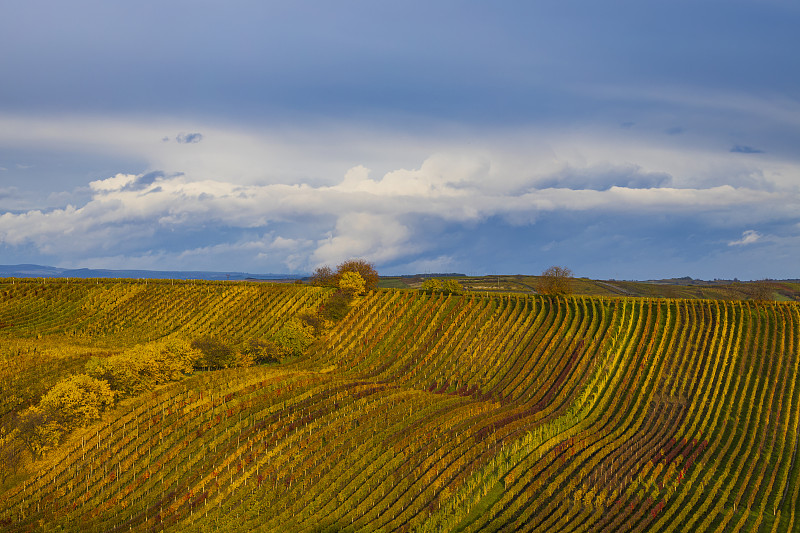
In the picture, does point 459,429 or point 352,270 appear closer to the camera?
point 459,429

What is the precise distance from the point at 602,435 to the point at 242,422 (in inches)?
1236

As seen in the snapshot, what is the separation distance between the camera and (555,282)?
98500 millimetres

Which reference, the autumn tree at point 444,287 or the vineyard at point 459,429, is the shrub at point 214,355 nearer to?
the vineyard at point 459,429

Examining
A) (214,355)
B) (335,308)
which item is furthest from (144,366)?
(335,308)

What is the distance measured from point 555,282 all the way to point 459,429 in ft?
171

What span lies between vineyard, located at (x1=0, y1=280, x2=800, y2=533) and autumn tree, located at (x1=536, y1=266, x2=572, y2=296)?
5.26 meters

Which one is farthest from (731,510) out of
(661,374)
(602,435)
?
(661,374)

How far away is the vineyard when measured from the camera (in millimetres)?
39250

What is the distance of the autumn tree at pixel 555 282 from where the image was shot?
9794cm

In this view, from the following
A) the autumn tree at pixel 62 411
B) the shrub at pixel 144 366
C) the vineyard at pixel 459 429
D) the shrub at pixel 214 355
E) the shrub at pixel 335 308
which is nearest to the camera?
the vineyard at pixel 459 429

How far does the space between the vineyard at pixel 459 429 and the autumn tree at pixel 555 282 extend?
207 inches

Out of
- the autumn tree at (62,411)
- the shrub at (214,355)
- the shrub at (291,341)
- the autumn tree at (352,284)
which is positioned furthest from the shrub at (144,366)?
the autumn tree at (352,284)

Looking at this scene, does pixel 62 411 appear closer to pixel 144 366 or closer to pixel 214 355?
pixel 144 366

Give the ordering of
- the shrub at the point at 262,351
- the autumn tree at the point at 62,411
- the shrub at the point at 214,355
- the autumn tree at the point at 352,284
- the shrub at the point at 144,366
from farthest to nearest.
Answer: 1. the autumn tree at the point at 352,284
2. the shrub at the point at 262,351
3. the shrub at the point at 214,355
4. the shrub at the point at 144,366
5. the autumn tree at the point at 62,411
